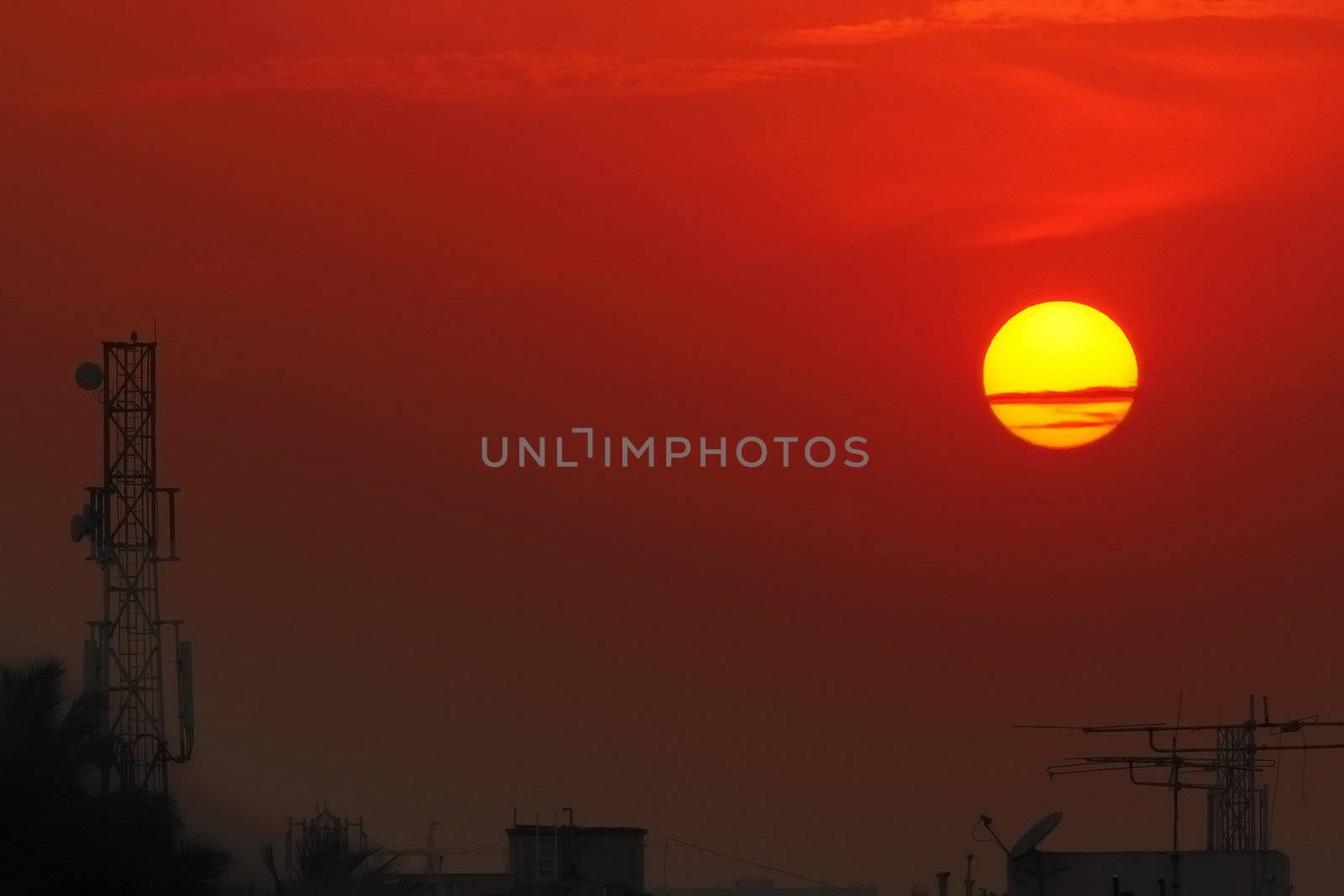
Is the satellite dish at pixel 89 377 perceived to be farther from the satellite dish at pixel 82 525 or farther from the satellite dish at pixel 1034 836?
the satellite dish at pixel 1034 836

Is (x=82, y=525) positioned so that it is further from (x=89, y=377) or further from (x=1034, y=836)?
(x=1034, y=836)

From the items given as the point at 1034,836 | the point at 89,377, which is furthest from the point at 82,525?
the point at 1034,836

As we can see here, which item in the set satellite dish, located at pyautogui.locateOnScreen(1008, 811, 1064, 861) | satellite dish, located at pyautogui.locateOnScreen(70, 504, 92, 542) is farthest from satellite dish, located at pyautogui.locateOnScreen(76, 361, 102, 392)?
satellite dish, located at pyautogui.locateOnScreen(1008, 811, 1064, 861)

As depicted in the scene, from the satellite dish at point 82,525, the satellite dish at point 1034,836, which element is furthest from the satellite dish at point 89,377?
the satellite dish at point 1034,836

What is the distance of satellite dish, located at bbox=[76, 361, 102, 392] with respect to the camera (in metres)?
49.7

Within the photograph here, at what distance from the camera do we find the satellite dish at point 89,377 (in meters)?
49.7

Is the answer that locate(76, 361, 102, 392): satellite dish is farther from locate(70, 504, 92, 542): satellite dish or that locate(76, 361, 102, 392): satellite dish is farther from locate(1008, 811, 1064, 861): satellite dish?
locate(1008, 811, 1064, 861): satellite dish

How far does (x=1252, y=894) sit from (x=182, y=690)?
78.1 ft

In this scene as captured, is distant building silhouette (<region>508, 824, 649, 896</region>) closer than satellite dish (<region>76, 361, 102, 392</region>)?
No

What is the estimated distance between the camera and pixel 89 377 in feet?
163

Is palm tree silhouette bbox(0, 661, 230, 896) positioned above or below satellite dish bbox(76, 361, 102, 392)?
below

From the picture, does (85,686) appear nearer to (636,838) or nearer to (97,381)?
(97,381)

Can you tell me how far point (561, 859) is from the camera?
2445 inches

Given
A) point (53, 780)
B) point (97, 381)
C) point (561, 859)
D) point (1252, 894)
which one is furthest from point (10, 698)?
point (1252, 894)
